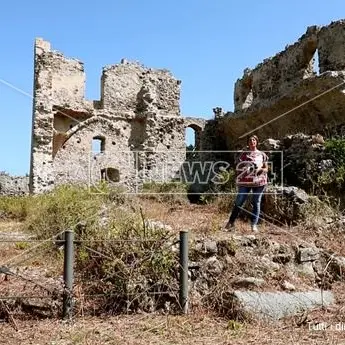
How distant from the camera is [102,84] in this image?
21.7m

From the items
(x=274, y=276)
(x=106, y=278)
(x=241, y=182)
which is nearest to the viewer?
(x=106, y=278)

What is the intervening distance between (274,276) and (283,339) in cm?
125

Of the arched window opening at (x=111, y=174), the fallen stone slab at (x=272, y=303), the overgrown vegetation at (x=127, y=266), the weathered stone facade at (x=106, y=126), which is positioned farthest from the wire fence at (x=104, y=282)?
the arched window opening at (x=111, y=174)

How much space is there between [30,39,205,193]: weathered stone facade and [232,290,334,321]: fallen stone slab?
1499 cm

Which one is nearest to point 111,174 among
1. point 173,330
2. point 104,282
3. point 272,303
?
point 104,282

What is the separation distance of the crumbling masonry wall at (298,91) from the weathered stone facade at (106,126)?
2.76 m

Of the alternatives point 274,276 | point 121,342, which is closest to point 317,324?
point 274,276

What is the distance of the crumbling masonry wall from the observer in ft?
49.6

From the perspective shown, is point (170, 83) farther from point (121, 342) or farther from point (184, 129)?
point (121, 342)

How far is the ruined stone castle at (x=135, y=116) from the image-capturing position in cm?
1869

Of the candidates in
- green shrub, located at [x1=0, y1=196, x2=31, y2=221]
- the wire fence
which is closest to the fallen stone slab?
the wire fence

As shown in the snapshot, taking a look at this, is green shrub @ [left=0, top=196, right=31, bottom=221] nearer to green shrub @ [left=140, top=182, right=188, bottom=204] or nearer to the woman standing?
green shrub @ [left=140, top=182, right=188, bottom=204]

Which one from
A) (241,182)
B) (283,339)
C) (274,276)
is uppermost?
(241,182)

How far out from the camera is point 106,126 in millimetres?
21375
